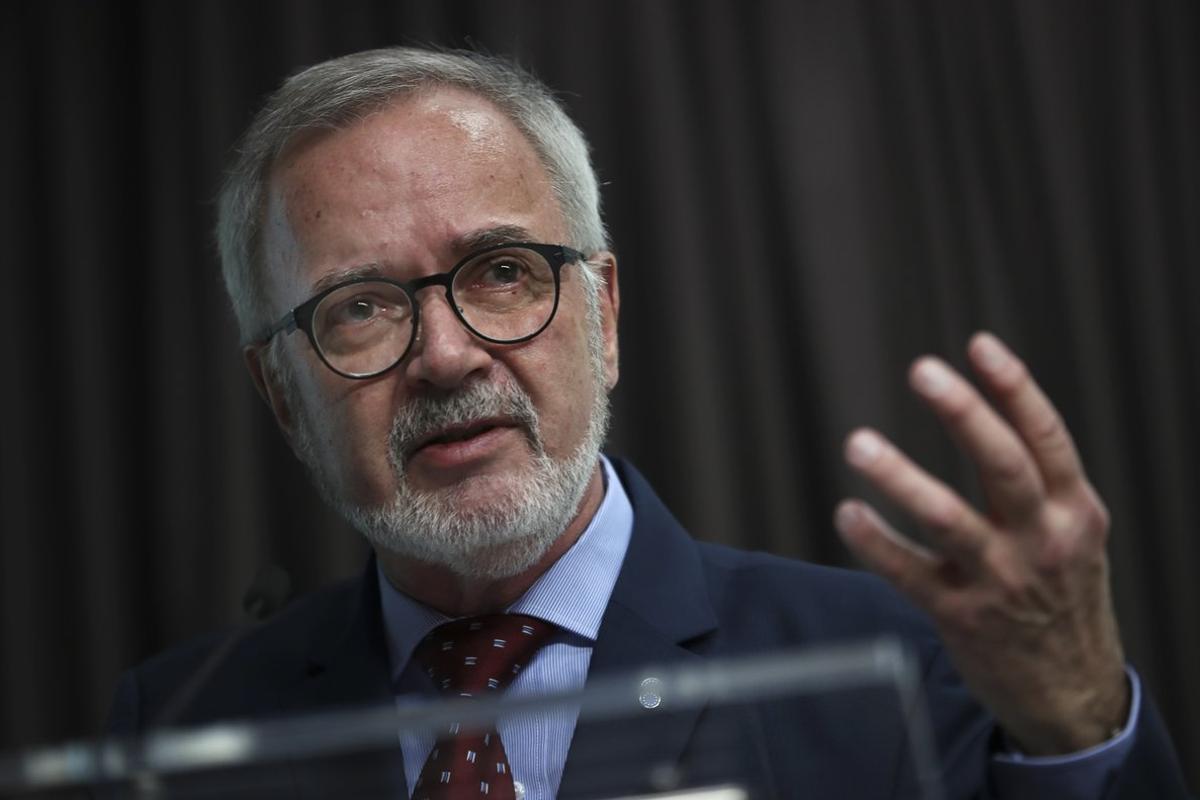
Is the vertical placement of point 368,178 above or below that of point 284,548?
above

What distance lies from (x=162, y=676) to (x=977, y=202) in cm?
168

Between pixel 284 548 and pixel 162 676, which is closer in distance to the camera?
pixel 162 676

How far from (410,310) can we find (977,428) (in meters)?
0.78

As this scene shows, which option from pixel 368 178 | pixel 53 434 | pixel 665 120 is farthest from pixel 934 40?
pixel 53 434

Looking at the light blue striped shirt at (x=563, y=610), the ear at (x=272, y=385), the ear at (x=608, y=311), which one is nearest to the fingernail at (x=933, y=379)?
the light blue striped shirt at (x=563, y=610)

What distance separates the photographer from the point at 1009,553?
798mm

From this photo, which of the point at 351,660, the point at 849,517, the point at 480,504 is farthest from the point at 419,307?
the point at 849,517

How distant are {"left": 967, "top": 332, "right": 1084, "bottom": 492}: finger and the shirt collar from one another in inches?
27.0

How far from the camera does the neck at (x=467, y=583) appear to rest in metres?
1.44

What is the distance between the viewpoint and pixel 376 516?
4.49 ft

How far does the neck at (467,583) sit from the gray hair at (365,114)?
34cm

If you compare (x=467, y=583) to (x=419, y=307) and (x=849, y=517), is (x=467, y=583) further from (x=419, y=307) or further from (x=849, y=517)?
(x=849, y=517)

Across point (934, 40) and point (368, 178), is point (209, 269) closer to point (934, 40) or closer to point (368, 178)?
point (368, 178)

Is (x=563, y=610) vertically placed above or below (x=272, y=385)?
below
